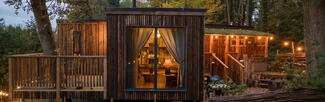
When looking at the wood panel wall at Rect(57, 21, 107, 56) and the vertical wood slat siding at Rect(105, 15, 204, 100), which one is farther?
the wood panel wall at Rect(57, 21, 107, 56)

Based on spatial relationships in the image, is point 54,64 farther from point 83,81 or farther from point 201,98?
point 201,98

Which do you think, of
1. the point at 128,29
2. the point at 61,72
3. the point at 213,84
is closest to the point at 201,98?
the point at 213,84

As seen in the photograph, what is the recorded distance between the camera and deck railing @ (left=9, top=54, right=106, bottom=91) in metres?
6.65

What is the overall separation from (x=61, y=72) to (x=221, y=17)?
738 inches

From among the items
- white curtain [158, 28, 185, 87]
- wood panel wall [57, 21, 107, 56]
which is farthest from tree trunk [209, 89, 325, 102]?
wood panel wall [57, 21, 107, 56]

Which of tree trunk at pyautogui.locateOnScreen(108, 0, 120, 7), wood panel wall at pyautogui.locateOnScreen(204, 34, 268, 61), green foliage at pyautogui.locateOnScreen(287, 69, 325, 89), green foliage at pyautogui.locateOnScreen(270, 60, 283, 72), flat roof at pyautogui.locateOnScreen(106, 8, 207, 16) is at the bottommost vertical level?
green foliage at pyautogui.locateOnScreen(270, 60, 283, 72)

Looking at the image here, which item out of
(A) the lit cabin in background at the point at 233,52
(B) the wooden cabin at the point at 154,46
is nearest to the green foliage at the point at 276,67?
(A) the lit cabin in background at the point at 233,52

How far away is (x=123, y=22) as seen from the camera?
22.0 feet

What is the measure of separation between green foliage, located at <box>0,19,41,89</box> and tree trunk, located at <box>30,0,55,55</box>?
11.2ft

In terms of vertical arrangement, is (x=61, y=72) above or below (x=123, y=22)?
below

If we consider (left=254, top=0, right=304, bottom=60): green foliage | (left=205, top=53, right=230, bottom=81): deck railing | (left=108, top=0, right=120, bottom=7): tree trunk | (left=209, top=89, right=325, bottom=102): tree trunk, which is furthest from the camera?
(left=108, top=0, right=120, bottom=7): tree trunk

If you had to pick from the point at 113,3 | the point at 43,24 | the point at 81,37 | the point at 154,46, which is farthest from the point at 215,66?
the point at 113,3

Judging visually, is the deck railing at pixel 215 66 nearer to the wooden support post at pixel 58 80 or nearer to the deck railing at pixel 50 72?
the deck railing at pixel 50 72

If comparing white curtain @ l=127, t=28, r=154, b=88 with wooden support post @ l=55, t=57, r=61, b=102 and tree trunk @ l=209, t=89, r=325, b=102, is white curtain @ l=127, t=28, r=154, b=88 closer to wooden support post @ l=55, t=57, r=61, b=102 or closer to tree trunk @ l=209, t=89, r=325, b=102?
wooden support post @ l=55, t=57, r=61, b=102
